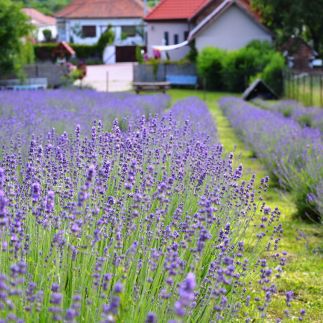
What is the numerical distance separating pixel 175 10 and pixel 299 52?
36.1ft

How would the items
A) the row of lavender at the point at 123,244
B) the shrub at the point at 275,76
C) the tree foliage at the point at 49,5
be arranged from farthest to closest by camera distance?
the tree foliage at the point at 49,5, the shrub at the point at 275,76, the row of lavender at the point at 123,244

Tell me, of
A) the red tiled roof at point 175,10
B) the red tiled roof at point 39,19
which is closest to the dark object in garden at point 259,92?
the red tiled roof at point 175,10

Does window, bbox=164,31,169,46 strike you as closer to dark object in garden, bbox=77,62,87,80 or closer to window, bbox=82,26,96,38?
dark object in garden, bbox=77,62,87,80

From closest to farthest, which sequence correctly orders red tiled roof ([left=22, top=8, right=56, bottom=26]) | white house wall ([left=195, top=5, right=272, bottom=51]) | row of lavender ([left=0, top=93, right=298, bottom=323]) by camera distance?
row of lavender ([left=0, top=93, right=298, bottom=323])
white house wall ([left=195, top=5, right=272, bottom=51])
red tiled roof ([left=22, top=8, right=56, bottom=26])

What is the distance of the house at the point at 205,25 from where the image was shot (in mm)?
35844

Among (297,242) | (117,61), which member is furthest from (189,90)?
(297,242)

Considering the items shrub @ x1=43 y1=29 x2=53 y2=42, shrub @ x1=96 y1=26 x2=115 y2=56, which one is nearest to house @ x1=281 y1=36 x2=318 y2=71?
shrub @ x1=96 y1=26 x2=115 y2=56

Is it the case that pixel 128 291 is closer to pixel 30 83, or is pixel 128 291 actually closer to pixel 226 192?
pixel 226 192

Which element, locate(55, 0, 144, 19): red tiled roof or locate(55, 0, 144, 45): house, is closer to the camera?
locate(55, 0, 144, 45): house

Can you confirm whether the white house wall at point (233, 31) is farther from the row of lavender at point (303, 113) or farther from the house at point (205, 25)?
the row of lavender at point (303, 113)

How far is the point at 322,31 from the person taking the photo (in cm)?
3553

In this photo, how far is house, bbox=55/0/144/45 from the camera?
58594mm

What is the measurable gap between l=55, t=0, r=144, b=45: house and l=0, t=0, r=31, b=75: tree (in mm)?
31651

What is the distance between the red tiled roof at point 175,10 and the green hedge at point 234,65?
8685 millimetres
